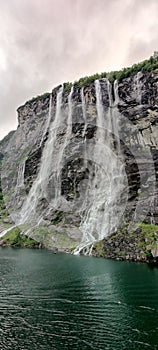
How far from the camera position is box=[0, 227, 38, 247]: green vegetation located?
163 feet

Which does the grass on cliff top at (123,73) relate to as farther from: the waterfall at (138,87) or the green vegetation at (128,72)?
the waterfall at (138,87)

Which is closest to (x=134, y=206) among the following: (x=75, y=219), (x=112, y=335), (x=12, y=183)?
(x=75, y=219)

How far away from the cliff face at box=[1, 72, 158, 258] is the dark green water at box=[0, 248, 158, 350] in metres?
15.4

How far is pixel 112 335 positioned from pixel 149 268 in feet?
57.7

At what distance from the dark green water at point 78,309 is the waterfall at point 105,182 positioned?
1649 centimetres

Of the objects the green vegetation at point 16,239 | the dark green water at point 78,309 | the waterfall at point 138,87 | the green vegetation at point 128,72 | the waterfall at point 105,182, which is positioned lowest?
the dark green water at point 78,309

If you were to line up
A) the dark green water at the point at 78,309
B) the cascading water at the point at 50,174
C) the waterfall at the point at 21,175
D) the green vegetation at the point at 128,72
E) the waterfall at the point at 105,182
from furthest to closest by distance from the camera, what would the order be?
the waterfall at the point at 21,175, the green vegetation at the point at 128,72, the cascading water at the point at 50,174, the waterfall at the point at 105,182, the dark green water at the point at 78,309

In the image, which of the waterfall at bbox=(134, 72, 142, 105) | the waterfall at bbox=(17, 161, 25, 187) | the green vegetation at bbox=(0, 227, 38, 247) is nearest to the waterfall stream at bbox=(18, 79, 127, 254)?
the green vegetation at bbox=(0, 227, 38, 247)

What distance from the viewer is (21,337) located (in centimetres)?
1202

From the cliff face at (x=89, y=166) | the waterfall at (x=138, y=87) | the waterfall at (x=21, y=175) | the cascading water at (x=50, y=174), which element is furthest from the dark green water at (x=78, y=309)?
the waterfall at (x=21, y=175)

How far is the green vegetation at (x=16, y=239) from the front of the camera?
49.6 meters

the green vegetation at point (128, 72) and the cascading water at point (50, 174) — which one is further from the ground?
the green vegetation at point (128, 72)

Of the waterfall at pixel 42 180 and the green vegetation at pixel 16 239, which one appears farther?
the waterfall at pixel 42 180

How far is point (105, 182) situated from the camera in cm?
5197
